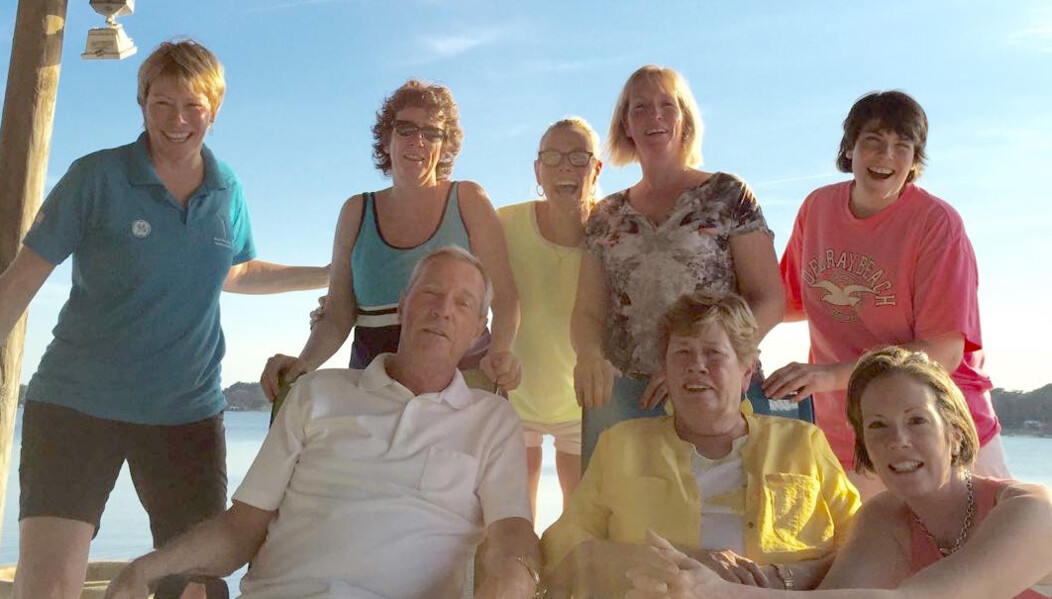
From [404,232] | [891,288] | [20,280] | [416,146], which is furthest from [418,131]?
[891,288]

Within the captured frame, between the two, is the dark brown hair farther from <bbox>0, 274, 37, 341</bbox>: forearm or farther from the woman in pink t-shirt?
<bbox>0, 274, 37, 341</bbox>: forearm

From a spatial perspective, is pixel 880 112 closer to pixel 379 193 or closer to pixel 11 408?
pixel 379 193

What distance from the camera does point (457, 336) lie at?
238cm

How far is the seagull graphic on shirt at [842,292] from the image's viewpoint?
2734 mm

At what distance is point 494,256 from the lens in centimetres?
279

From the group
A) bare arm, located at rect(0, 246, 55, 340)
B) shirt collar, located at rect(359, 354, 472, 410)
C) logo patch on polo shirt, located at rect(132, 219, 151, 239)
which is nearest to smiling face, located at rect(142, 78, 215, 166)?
logo patch on polo shirt, located at rect(132, 219, 151, 239)

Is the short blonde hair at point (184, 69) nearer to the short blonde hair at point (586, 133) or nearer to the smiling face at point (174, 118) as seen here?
the smiling face at point (174, 118)

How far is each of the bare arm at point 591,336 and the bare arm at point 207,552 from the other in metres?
0.80

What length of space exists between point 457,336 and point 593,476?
0.47m

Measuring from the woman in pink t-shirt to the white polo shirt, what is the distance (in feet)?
3.18

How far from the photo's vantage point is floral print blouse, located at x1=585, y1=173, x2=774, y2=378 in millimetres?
2619

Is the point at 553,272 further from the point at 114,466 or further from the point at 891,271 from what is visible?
the point at 114,466

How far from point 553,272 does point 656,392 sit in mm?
869

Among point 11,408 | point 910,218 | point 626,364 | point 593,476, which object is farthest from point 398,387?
point 11,408
